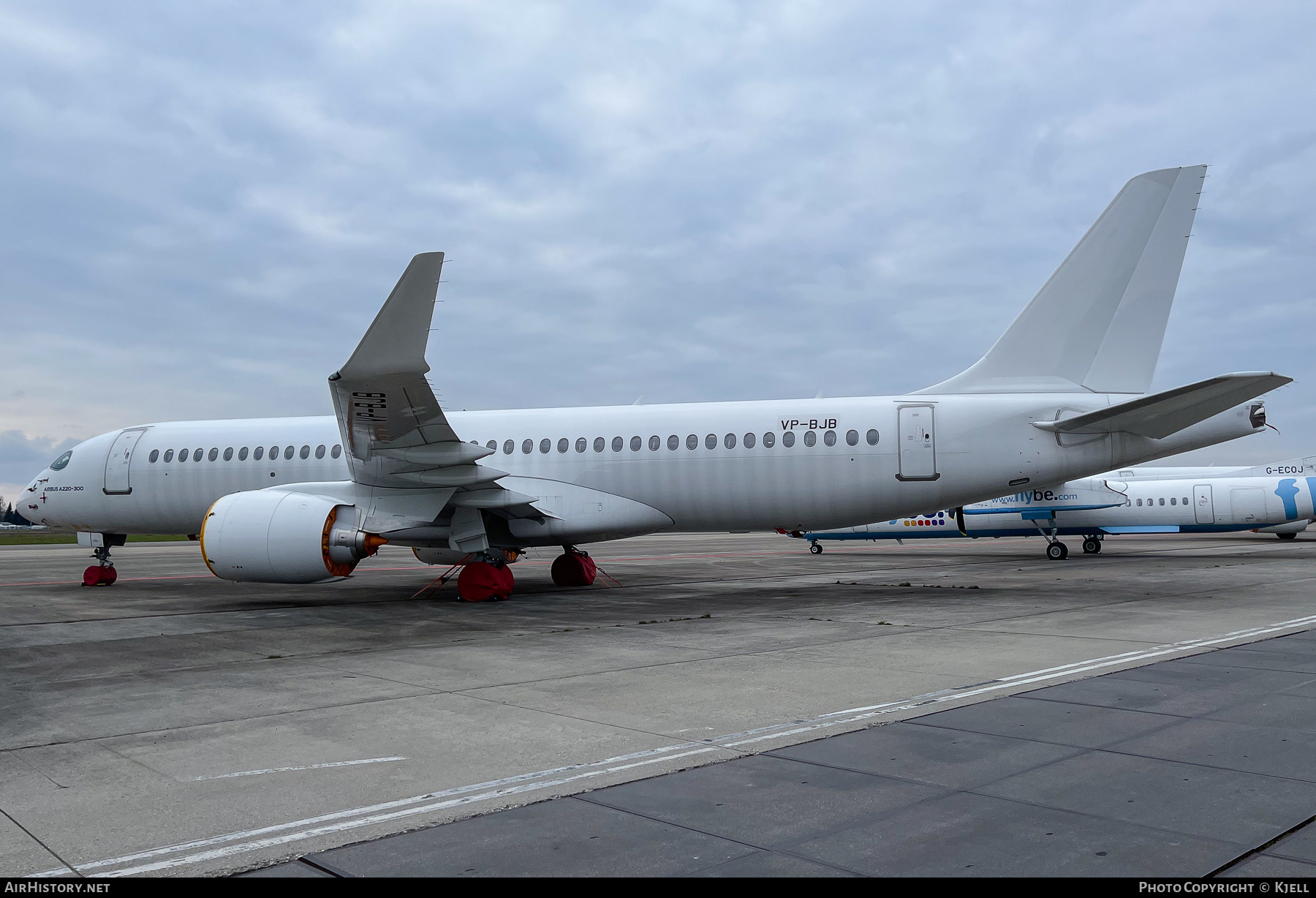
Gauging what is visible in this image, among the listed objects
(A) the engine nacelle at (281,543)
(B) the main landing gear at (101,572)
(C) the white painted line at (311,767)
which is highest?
(A) the engine nacelle at (281,543)

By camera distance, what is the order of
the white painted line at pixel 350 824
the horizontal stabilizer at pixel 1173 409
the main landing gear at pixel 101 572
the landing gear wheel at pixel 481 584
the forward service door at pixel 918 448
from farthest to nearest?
the main landing gear at pixel 101 572
the landing gear wheel at pixel 481 584
the forward service door at pixel 918 448
the horizontal stabilizer at pixel 1173 409
the white painted line at pixel 350 824

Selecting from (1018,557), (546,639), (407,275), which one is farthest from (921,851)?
(1018,557)

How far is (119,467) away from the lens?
718 inches

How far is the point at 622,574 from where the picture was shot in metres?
23.1

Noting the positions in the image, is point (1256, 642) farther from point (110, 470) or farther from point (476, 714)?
point (110, 470)

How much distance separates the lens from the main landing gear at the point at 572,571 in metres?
18.7

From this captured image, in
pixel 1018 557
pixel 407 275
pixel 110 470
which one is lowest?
pixel 1018 557

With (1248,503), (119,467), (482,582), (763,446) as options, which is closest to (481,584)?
(482,582)

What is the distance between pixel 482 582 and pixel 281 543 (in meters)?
3.29

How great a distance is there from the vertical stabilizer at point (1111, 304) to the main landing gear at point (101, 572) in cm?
1807

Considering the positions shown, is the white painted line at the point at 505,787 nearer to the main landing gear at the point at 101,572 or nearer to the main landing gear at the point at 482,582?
the main landing gear at the point at 482,582

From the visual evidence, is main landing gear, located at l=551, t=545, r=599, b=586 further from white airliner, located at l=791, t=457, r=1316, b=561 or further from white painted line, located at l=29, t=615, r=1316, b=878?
white airliner, located at l=791, t=457, r=1316, b=561

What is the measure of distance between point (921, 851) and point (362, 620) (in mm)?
→ 10655

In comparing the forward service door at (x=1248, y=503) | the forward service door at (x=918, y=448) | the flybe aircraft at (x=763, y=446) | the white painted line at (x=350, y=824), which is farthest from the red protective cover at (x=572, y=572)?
the forward service door at (x=1248, y=503)
